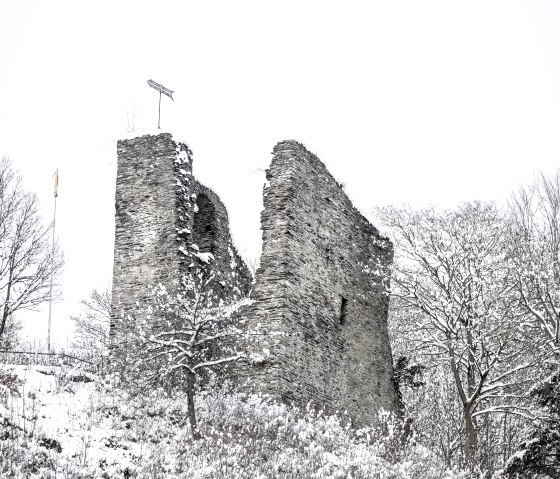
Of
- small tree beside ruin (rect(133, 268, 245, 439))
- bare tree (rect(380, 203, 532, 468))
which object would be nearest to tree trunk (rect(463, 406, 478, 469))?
bare tree (rect(380, 203, 532, 468))

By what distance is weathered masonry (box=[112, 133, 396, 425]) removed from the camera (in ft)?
Result: 51.4

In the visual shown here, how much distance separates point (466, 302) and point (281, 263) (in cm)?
472

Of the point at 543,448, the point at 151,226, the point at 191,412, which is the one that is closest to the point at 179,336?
the point at 151,226

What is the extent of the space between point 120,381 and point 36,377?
1525 millimetres

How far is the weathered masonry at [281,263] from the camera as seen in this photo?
15.7m

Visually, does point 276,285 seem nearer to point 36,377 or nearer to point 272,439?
point 272,439

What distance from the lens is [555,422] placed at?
54.1ft

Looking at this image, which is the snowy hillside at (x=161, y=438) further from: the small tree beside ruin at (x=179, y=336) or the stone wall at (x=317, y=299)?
the stone wall at (x=317, y=299)

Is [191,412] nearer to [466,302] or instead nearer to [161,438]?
[161,438]

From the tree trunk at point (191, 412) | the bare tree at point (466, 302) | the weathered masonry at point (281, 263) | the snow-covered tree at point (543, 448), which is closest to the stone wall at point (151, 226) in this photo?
the weathered masonry at point (281, 263)

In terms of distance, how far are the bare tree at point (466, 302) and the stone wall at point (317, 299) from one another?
1036mm

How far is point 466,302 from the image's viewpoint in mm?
18234

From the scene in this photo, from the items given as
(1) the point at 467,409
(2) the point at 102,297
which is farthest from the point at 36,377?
(2) the point at 102,297

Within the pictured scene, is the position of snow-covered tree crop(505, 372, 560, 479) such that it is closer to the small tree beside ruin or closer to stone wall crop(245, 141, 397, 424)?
stone wall crop(245, 141, 397, 424)
